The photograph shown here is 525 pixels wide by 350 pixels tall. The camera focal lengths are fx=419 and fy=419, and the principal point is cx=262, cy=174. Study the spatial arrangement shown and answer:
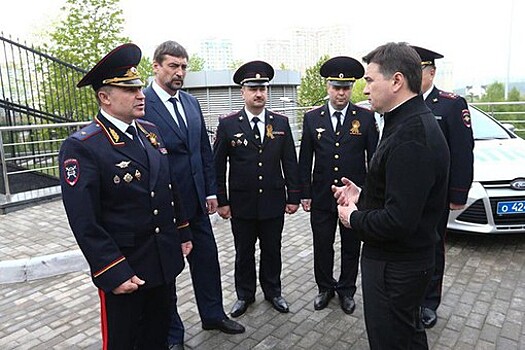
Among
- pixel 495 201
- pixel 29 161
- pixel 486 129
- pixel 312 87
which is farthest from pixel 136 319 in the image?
pixel 312 87

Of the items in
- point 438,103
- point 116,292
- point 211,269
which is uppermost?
point 438,103

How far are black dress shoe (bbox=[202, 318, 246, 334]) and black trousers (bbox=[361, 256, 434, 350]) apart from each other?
1358 mm

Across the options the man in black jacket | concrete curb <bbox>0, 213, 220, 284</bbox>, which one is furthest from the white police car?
concrete curb <bbox>0, 213, 220, 284</bbox>

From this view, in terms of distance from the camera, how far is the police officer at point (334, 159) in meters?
3.24

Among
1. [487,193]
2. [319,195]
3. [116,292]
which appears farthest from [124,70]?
[487,193]

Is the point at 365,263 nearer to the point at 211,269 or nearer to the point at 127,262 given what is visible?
the point at 127,262

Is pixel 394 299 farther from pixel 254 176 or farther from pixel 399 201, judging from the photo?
pixel 254 176

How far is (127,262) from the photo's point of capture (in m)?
2.02

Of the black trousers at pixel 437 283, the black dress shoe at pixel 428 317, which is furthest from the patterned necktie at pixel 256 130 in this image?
the black dress shoe at pixel 428 317

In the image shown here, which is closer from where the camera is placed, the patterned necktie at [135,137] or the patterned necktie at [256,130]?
the patterned necktie at [135,137]

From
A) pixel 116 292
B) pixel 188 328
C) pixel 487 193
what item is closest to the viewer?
pixel 116 292

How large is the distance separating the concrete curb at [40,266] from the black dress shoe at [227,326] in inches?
77.4

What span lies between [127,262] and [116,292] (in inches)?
5.8

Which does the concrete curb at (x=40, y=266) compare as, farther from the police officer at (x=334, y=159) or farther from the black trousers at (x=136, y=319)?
the police officer at (x=334, y=159)
